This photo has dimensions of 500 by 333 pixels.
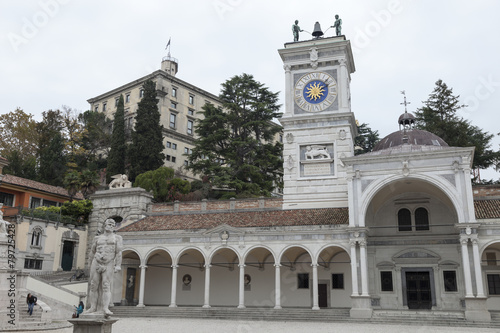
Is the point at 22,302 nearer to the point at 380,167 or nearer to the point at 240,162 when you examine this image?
the point at 380,167

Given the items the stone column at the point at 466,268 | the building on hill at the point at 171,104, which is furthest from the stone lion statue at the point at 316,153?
the building on hill at the point at 171,104

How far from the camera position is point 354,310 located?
24.5 meters

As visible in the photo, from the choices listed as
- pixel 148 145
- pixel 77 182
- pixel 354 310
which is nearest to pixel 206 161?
pixel 148 145

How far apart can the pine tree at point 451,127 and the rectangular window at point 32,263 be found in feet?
114

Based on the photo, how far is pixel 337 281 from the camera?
2972cm

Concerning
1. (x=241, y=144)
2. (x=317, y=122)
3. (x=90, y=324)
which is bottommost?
(x=90, y=324)

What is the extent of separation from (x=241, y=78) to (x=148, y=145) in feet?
37.4

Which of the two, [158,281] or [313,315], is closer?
[313,315]

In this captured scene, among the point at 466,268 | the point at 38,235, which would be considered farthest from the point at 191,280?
the point at 466,268

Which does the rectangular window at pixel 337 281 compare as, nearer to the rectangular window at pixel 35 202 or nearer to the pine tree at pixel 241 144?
the pine tree at pixel 241 144

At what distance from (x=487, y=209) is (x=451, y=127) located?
59.9 feet

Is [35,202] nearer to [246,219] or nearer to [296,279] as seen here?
[246,219]

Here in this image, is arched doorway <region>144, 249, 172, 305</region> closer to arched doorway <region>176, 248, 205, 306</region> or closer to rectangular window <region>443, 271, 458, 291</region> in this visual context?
arched doorway <region>176, 248, 205, 306</region>

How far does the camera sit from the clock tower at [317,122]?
31.3m
